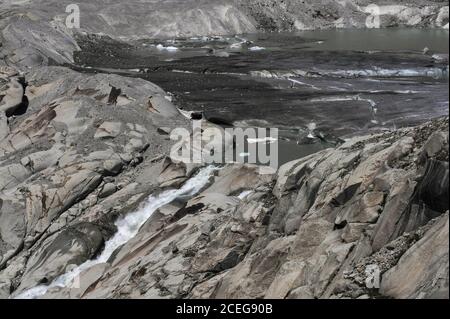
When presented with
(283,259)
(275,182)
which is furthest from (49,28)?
(283,259)

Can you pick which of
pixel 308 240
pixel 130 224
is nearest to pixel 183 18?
pixel 130 224

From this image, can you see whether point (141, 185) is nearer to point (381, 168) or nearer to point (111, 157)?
point (111, 157)

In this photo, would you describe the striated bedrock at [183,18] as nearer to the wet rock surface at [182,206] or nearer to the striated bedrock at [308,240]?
the wet rock surface at [182,206]

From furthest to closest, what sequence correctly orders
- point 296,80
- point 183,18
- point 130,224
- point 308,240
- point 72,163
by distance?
1. point 183,18
2. point 296,80
3. point 72,163
4. point 130,224
5. point 308,240

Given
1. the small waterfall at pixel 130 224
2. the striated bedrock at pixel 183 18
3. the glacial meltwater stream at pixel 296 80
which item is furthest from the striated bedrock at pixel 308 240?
the striated bedrock at pixel 183 18

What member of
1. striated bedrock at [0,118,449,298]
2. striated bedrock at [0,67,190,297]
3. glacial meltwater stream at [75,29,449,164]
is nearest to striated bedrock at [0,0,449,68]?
glacial meltwater stream at [75,29,449,164]

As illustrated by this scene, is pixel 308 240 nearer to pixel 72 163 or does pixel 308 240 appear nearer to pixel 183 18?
pixel 72 163
